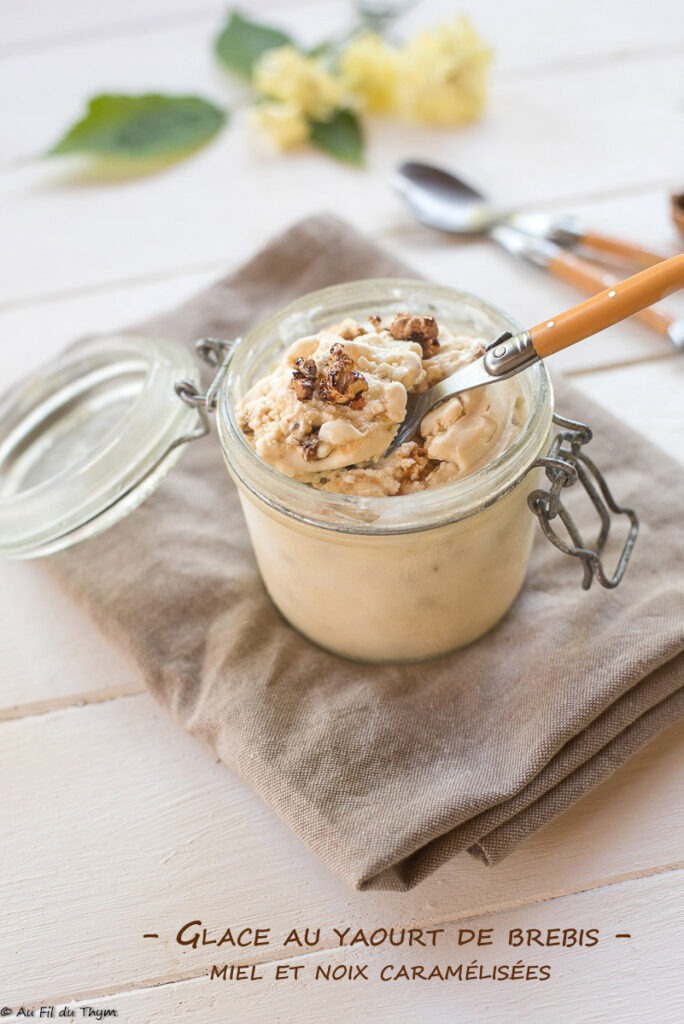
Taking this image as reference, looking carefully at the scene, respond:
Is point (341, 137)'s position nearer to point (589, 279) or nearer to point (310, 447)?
point (589, 279)

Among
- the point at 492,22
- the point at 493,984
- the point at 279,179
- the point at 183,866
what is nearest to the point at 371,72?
the point at 279,179

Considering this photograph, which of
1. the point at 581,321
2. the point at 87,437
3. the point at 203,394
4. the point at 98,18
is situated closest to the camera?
the point at 581,321

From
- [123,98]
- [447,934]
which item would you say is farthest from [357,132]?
[447,934]

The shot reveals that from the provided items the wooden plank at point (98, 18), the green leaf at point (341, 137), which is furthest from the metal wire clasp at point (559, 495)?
the wooden plank at point (98, 18)

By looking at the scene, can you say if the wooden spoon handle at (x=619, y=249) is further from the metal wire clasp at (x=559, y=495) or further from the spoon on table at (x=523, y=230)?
the metal wire clasp at (x=559, y=495)

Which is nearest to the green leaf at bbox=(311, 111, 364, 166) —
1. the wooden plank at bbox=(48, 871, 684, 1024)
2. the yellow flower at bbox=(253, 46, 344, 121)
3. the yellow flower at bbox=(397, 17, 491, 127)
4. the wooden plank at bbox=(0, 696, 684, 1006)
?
the yellow flower at bbox=(253, 46, 344, 121)

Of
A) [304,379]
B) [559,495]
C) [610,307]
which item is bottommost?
[559,495]

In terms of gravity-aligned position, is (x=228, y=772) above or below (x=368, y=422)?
below
